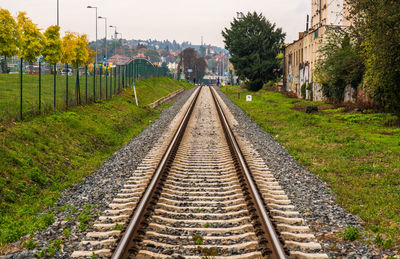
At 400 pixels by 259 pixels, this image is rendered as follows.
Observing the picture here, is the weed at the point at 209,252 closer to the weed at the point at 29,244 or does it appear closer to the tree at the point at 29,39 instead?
the weed at the point at 29,244

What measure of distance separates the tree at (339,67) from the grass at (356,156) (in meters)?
3.62

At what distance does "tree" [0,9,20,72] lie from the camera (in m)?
13.3

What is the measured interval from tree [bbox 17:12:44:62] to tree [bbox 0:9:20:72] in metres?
2.01

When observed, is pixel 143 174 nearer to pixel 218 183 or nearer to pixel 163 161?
pixel 163 161

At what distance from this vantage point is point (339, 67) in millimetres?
28531

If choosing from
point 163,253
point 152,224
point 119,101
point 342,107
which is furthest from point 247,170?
point 342,107

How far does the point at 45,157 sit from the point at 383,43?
45.5 ft

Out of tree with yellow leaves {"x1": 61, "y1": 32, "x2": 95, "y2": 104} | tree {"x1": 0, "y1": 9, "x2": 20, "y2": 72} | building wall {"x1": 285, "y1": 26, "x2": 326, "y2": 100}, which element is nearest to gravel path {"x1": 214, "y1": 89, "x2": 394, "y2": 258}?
tree {"x1": 0, "y1": 9, "x2": 20, "y2": 72}

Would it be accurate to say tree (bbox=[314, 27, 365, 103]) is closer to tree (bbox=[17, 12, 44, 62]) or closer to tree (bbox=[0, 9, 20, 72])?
tree (bbox=[17, 12, 44, 62])

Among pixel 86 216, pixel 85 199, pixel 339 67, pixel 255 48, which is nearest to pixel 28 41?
pixel 85 199

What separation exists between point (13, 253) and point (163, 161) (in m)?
5.84

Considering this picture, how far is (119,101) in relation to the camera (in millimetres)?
28766

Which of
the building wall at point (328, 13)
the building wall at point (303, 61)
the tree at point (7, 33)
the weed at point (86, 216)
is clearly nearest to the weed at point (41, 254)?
the weed at point (86, 216)

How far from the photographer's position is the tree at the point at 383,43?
1700cm
